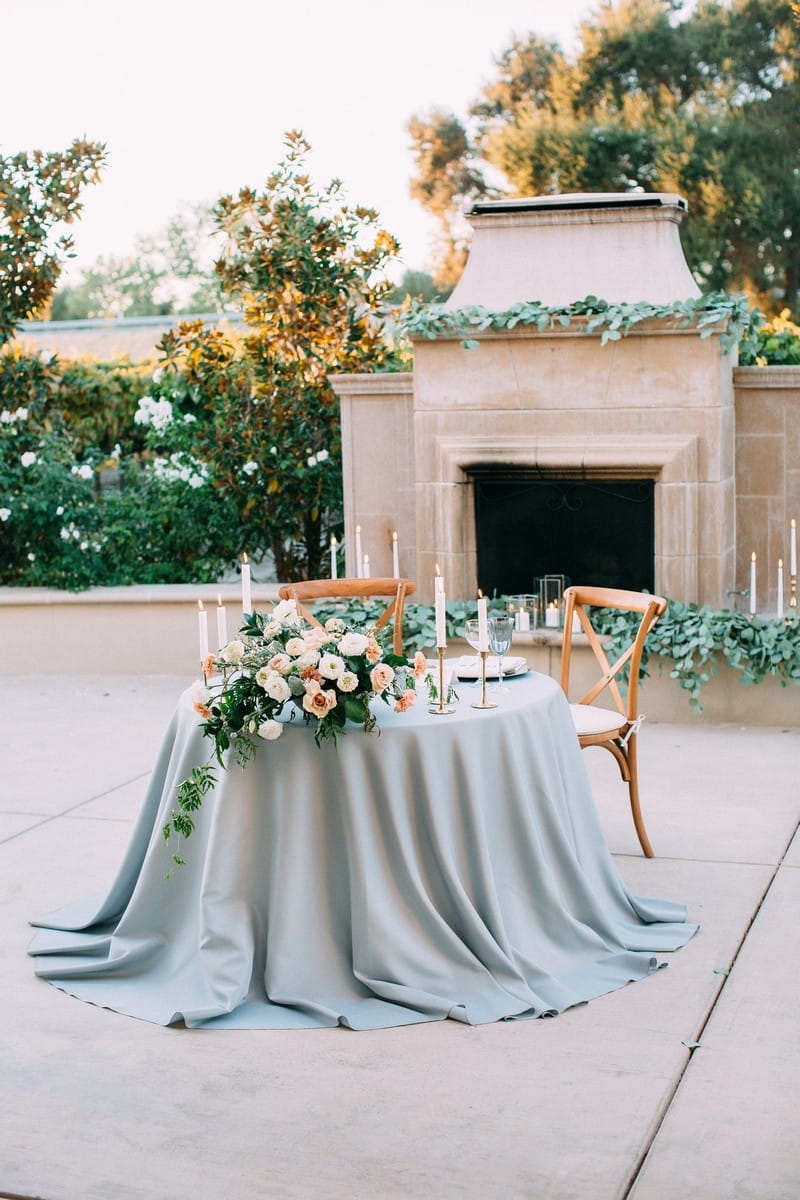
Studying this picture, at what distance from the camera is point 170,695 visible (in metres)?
8.66

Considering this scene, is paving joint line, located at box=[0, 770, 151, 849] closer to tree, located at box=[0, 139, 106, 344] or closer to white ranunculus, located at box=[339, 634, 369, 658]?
white ranunculus, located at box=[339, 634, 369, 658]

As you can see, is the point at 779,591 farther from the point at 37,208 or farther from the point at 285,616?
the point at 37,208

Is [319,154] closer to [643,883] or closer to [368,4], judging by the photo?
[643,883]

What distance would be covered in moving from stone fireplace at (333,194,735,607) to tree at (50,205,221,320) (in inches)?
1654

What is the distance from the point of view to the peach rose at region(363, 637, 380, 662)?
4219mm

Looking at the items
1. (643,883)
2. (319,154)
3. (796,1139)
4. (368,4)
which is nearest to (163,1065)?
(796,1139)

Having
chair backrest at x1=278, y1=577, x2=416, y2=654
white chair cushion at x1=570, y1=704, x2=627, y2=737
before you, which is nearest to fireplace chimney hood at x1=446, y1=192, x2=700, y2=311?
chair backrest at x1=278, y1=577, x2=416, y2=654

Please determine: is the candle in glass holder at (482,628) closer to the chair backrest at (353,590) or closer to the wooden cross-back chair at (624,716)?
the wooden cross-back chair at (624,716)

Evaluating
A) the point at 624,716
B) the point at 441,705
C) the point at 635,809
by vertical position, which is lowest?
the point at 635,809

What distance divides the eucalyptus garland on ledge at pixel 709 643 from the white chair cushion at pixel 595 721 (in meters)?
1.97

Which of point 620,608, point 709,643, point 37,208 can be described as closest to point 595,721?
point 620,608

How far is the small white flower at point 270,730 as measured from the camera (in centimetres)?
403

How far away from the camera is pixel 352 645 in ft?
13.7

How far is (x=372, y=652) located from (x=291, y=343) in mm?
6007
